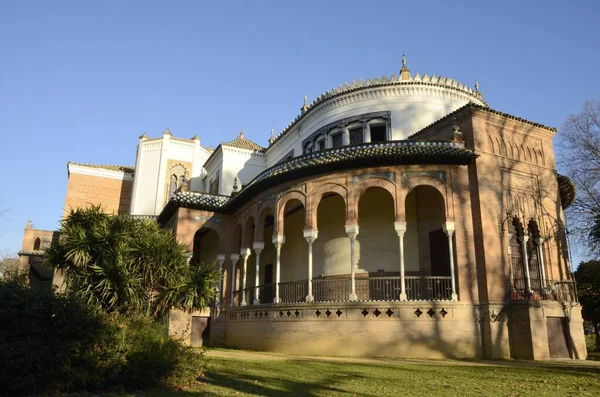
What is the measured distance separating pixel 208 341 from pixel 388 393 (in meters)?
15.5

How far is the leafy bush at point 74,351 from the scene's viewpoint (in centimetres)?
767

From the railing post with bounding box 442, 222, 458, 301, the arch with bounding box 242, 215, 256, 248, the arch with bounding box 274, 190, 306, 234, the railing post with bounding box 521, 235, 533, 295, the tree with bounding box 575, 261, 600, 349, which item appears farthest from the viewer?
the tree with bounding box 575, 261, 600, 349

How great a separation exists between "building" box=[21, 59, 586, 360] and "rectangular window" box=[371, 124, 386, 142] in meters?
0.07

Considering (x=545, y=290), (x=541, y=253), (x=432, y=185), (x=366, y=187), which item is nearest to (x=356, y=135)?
(x=366, y=187)

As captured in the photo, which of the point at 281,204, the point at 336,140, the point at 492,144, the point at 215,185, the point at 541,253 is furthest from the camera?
the point at 215,185

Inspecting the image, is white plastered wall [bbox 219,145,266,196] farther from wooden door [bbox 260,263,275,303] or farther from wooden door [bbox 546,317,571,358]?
wooden door [bbox 546,317,571,358]

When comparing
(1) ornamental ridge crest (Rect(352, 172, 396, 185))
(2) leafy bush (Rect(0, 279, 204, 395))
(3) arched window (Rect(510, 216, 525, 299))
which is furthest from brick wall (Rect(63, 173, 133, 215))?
(2) leafy bush (Rect(0, 279, 204, 395))

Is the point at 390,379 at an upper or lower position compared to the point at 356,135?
lower

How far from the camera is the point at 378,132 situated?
23484mm

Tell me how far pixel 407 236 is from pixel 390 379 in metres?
9.14

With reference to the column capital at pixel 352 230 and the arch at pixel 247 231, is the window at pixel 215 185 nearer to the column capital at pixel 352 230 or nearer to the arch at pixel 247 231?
the arch at pixel 247 231

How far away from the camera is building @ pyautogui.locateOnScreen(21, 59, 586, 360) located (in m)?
15.5

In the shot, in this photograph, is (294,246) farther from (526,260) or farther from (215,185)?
(215,185)

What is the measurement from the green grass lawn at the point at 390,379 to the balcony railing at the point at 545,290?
10.2 feet
